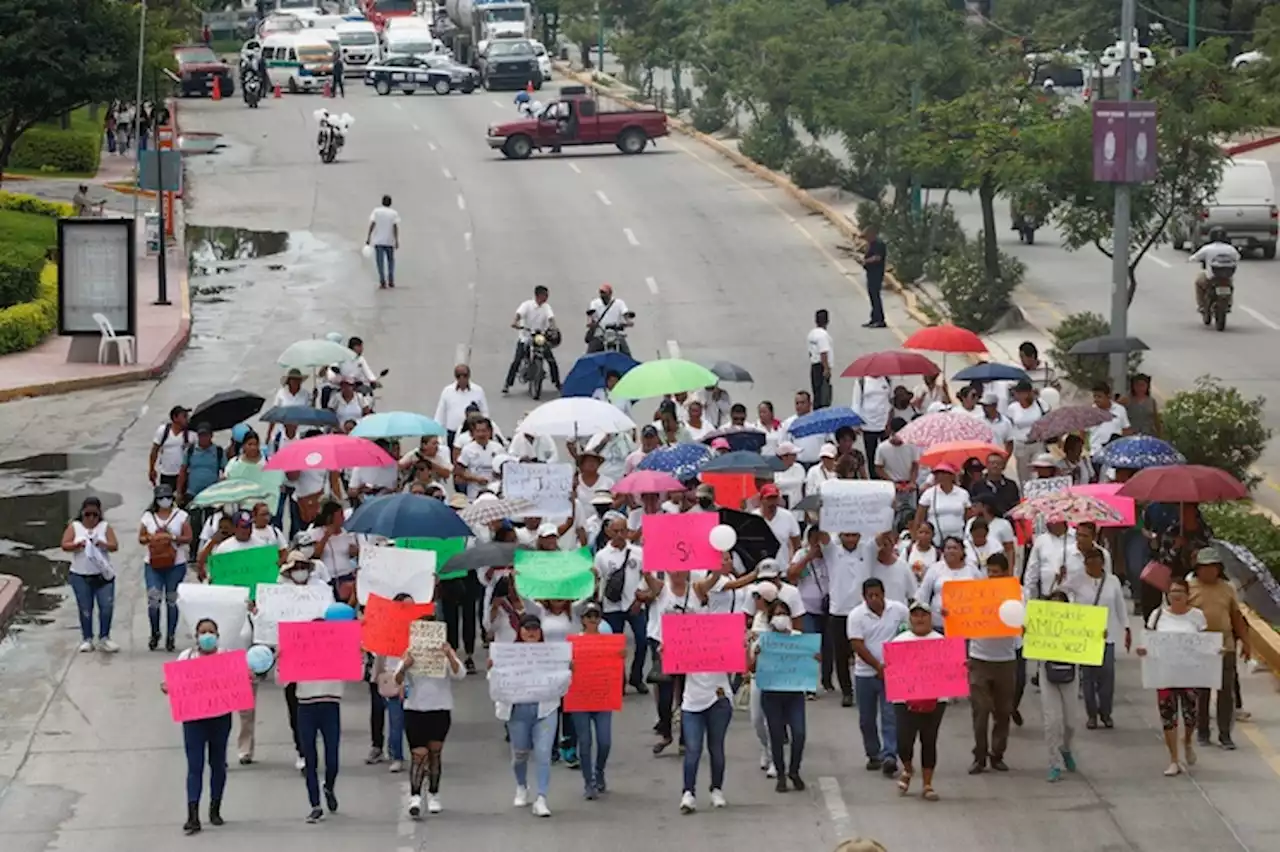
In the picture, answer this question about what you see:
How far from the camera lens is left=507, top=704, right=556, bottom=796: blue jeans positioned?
16719mm

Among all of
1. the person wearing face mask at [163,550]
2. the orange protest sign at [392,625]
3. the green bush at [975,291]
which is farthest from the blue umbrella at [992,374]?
the green bush at [975,291]

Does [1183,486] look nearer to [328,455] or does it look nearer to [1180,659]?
[1180,659]

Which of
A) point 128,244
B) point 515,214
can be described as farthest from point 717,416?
point 515,214

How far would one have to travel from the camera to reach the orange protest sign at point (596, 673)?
55.4ft

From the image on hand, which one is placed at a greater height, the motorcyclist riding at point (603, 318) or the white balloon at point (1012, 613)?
the motorcyclist riding at point (603, 318)

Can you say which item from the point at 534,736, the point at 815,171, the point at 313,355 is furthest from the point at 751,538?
the point at 815,171

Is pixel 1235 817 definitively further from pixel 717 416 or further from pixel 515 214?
pixel 515 214

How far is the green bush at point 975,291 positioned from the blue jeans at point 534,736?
2128 centimetres

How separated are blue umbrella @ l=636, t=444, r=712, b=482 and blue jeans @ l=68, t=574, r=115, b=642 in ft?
15.1

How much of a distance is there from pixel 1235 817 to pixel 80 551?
387 inches

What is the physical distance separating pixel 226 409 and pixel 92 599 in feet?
12.7

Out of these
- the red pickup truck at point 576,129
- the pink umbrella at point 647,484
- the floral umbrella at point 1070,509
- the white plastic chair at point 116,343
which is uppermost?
the red pickup truck at point 576,129

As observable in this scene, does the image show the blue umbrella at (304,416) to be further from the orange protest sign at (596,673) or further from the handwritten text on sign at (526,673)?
the handwritten text on sign at (526,673)

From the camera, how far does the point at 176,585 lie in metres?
21.6
